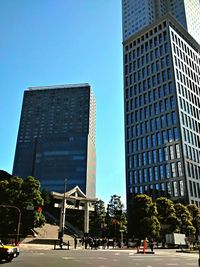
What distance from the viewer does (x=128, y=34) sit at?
11688cm

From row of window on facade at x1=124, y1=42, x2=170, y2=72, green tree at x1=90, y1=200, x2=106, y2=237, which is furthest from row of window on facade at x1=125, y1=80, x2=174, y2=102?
green tree at x1=90, y1=200, x2=106, y2=237

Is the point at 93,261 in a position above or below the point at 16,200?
below

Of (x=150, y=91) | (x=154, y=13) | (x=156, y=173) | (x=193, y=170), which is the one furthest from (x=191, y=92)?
(x=154, y=13)

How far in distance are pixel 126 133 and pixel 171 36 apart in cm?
3790

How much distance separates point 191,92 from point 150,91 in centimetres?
1483

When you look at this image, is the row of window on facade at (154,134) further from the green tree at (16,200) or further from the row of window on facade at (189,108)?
the green tree at (16,200)

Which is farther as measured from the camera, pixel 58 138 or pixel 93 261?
pixel 58 138

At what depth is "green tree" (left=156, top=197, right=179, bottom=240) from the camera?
52.8 metres

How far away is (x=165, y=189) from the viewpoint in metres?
80.8

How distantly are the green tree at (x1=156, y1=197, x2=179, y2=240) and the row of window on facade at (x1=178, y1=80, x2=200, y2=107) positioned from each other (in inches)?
1785

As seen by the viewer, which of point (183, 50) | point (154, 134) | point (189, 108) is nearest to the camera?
point (154, 134)

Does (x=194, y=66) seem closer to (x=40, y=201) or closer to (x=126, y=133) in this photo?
(x=126, y=133)

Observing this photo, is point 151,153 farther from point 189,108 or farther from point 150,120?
point 189,108

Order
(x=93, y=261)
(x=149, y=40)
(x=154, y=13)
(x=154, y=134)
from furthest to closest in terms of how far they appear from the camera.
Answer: (x=154, y=13)
(x=149, y=40)
(x=154, y=134)
(x=93, y=261)
